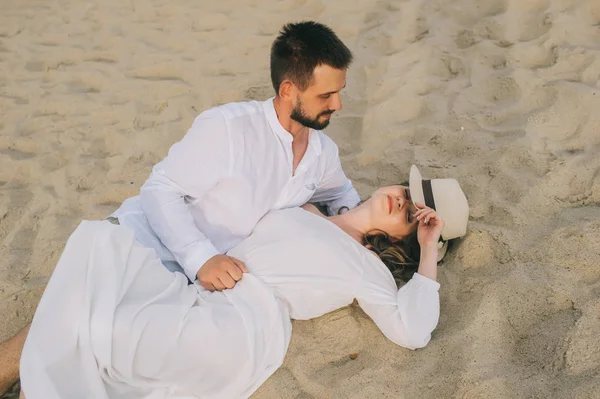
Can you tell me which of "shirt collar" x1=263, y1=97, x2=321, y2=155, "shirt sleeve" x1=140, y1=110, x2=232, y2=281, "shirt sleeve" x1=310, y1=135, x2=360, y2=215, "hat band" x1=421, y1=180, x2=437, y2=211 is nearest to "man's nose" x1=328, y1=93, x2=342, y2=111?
"shirt collar" x1=263, y1=97, x2=321, y2=155

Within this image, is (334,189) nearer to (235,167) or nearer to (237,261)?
(235,167)

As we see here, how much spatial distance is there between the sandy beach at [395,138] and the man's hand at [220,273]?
0.43 meters

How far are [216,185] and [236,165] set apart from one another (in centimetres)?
14

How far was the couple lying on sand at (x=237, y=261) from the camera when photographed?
2.33 m

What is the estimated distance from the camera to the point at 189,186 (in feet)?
9.46

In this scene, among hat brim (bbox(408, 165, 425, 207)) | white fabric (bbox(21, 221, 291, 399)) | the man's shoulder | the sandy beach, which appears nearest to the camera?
white fabric (bbox(21, 221, 291, 399))

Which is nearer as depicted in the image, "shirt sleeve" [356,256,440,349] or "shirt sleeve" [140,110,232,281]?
"shirt sleeve" [356,256,440,349]

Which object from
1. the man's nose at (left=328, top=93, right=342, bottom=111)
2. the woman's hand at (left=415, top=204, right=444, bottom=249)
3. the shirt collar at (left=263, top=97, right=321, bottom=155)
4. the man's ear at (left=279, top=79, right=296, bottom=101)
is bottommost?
the woman's hand at (left=415, top=204, right=444, bottom=249)

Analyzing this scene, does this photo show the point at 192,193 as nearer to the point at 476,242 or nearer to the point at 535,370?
the point at 476,242

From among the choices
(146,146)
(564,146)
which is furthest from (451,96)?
(146,146)

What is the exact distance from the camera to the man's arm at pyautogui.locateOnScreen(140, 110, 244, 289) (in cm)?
281

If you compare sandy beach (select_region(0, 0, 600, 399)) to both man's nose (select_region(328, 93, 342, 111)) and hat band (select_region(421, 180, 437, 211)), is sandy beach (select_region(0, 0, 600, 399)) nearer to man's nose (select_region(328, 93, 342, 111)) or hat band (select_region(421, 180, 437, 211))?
hat band (select_region(421, 180, 437, 211))

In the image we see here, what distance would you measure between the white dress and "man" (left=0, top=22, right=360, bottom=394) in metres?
0.14

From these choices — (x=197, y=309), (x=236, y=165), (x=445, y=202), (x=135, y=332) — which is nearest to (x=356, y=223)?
(x=445, y=202)
